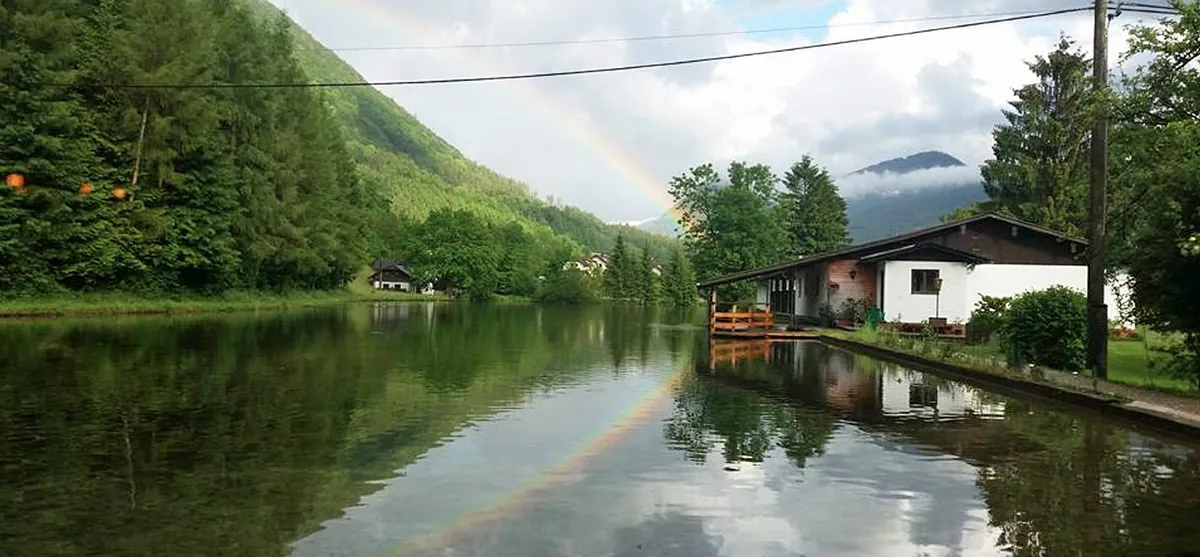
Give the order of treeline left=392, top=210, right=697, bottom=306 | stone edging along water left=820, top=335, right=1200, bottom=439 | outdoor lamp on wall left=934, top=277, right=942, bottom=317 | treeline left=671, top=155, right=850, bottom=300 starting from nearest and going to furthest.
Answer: stone edging along water left=820, top=335, right=1200, bottom=439, outdoor lamp on wall left=934, top=277, right=942, bottom=317, treeline left=671, top=155, right=850, bottom=300, treeline left=392, top=210, right=697, bottom=306

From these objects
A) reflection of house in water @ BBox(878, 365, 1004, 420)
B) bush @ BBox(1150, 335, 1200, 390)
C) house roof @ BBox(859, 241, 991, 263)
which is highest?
house roof @ BBox(859, 241, 991, 263)

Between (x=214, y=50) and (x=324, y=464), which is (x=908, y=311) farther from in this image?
(x=214, y=50)

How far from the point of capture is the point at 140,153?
43125 mm

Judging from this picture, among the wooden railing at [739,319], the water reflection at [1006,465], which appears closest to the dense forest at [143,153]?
the wooden railing at [739,319]

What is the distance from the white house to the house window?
3cm

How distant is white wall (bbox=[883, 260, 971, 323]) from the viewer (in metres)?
35.9

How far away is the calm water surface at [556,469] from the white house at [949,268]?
1943 cm

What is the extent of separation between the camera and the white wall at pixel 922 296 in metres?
35.9

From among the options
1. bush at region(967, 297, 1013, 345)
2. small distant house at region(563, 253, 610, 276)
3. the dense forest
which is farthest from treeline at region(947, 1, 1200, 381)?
small distant house at region(563, 253, 610, 276)

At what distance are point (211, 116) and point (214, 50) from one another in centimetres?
627

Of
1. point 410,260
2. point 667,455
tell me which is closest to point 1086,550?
point 667,455

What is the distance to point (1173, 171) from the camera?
47.7 ft

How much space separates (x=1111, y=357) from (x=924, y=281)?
545 inches

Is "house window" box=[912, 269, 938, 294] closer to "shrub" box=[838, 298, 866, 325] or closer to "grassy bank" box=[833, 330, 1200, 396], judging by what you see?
"shrub" box=[838, 298, 866, 325]
